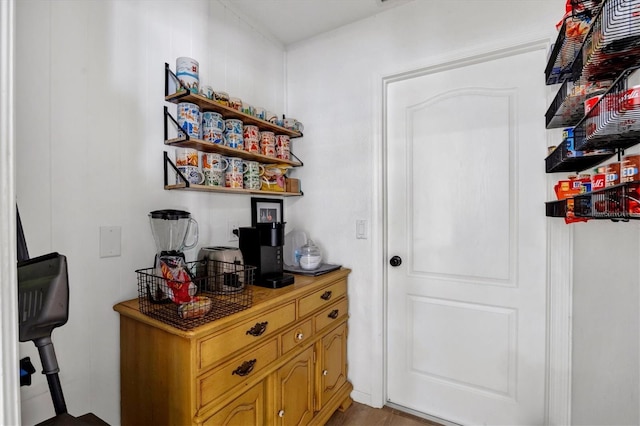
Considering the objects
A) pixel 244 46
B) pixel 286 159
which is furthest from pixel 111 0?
pixel 286 159

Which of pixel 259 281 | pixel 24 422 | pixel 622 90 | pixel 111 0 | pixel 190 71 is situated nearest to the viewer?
pixel 622 90

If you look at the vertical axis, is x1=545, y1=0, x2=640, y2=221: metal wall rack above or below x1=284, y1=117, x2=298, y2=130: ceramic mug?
below

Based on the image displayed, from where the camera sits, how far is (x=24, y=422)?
1.09 m

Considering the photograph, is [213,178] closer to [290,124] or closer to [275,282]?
[275,282]

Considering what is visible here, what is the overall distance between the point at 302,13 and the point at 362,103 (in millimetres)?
666

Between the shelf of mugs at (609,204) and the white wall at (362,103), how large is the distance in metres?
0.52

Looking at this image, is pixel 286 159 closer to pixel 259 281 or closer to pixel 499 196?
pixel 259 281

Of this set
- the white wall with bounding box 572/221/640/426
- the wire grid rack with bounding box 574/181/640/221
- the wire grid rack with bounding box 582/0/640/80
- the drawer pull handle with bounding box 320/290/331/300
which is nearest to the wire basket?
the drawer pull handle with bounding box 320/290/331/300

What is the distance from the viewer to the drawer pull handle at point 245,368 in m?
1.22

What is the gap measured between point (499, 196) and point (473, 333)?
2.55 feet

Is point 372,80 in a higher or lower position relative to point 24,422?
higher

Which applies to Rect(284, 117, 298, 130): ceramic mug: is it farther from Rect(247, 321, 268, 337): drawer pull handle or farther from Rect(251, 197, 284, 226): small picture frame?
Rect(247, 321, 268, 337): drawer pull handle

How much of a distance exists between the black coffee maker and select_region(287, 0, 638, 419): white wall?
553mm

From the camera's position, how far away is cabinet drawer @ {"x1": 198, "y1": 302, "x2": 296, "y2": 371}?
42.7 inches
